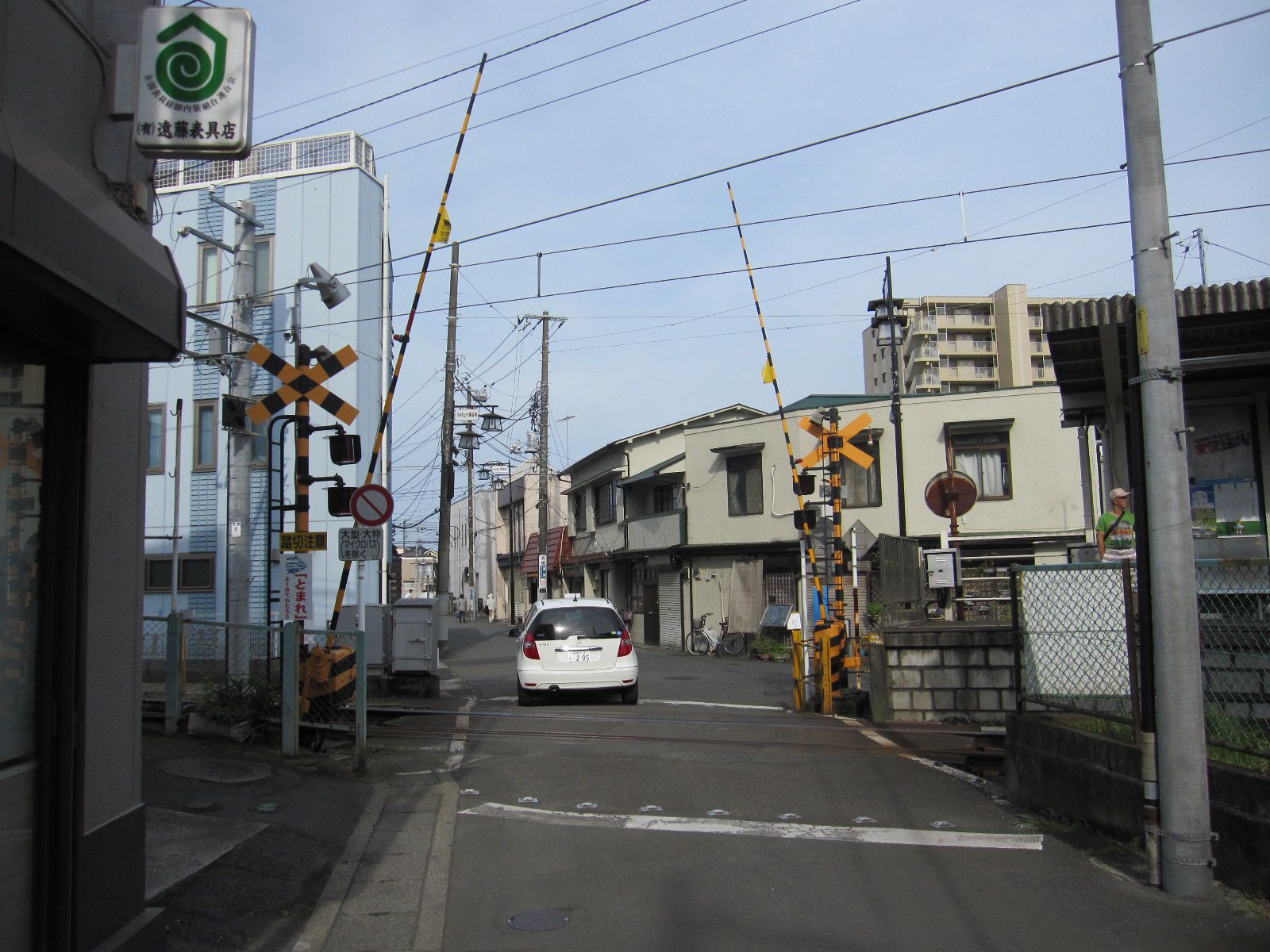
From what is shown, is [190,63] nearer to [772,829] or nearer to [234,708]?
[772,829]

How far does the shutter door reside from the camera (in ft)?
105

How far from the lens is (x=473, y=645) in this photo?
108ft

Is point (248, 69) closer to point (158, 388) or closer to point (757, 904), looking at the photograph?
point (757, 904)

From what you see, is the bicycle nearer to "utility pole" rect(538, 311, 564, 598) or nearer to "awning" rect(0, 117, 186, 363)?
"utility pole" rect(538, 311, 564, 598)

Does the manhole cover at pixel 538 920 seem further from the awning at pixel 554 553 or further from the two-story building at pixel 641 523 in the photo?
the awning at pixel 554 553

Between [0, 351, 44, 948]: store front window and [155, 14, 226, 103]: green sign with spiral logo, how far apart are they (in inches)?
59.0

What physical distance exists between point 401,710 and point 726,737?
494cm

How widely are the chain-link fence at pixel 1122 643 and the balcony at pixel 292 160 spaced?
17.3 m

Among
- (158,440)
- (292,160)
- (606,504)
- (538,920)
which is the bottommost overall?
(538,920)

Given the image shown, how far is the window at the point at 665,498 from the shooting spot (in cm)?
3305

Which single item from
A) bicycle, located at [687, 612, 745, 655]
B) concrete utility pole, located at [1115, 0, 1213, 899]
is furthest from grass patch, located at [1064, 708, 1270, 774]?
bicycle, located at [687, 612, 745, 655]

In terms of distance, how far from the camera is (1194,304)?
7.07 meters

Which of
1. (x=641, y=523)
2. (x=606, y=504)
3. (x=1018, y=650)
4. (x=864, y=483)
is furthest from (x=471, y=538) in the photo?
(x=1018, y=650)

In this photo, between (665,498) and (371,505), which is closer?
(371,505)
